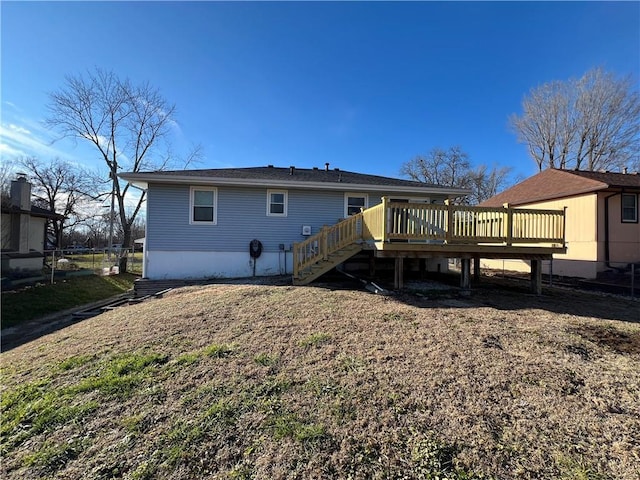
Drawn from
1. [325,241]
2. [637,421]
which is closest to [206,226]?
[325,241]

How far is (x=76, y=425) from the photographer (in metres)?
2.77

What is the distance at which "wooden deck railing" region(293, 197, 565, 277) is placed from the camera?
7148 millimetres

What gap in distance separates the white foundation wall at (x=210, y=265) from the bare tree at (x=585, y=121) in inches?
1072

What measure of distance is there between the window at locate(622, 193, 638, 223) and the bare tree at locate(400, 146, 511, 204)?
2221cm

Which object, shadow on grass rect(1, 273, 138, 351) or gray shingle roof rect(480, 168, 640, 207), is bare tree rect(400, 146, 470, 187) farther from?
shadow on grass rect(1, 273, 138, 351)

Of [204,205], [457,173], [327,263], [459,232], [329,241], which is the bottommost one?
[327,263]

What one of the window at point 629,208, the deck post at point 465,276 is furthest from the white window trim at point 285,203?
the window at point 629,208

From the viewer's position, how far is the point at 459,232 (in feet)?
24.1

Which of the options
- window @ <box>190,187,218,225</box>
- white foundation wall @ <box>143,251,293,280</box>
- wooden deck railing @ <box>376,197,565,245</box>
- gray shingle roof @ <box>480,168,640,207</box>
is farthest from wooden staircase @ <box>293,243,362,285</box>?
gray shingle roof @ <box>480,168,640,207</box>

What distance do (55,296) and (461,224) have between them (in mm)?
13361

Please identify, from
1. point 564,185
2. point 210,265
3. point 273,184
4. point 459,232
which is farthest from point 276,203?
point 564,185

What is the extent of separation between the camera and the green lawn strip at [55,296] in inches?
334

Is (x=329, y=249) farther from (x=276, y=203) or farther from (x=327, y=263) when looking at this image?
(x=276, y=203)

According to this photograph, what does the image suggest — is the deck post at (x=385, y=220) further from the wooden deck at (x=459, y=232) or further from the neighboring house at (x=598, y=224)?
the neighboring house at (x=598, y=224)
